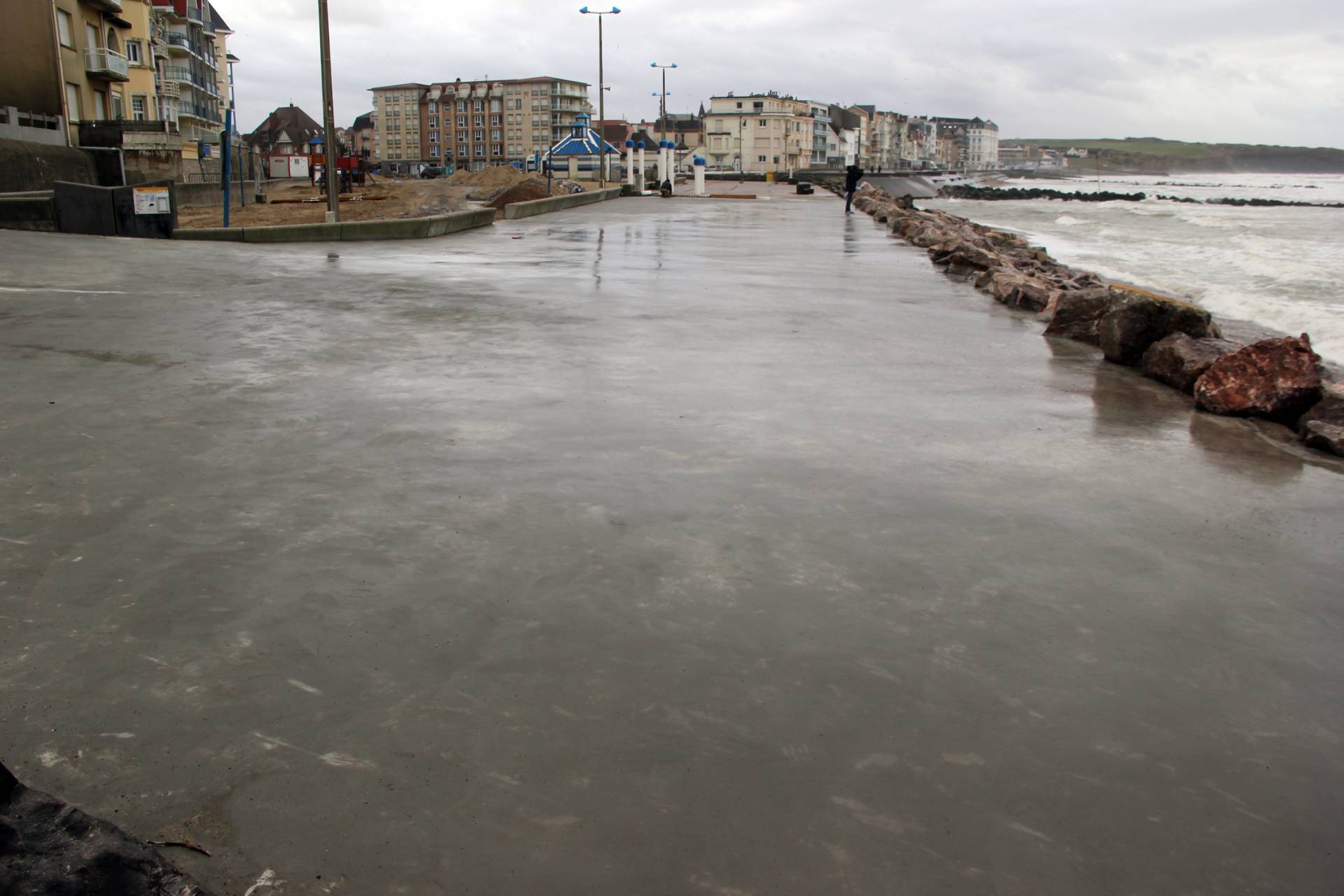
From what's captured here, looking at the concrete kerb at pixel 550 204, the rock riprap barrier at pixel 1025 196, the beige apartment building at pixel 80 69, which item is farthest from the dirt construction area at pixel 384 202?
the rock riprap barrier at pixel 1025 196

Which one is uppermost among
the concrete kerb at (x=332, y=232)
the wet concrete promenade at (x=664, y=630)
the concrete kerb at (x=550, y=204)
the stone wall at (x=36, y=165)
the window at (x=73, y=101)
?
the window at (x=73, y=101)

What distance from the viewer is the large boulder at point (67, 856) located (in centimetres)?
175

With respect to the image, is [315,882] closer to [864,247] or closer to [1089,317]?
[1089,317]

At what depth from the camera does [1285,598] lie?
3.58 meters

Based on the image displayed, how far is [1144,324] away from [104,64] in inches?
2022

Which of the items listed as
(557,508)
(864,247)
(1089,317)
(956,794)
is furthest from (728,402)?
(864,247)

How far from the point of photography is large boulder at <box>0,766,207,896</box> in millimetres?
1749

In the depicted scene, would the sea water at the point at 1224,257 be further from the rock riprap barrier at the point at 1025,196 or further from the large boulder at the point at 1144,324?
the rock riprap barrier at the point at 1025,196

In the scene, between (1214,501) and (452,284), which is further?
(452,284)

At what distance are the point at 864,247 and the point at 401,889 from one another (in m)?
18.9

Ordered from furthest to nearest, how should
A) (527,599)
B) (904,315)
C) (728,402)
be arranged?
(904,315)
(728,402)
(527,599)

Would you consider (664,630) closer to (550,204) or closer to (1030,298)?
(1030,298)

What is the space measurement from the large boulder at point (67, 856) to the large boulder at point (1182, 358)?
22.9 ft

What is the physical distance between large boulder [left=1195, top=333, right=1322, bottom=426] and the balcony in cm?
5105
